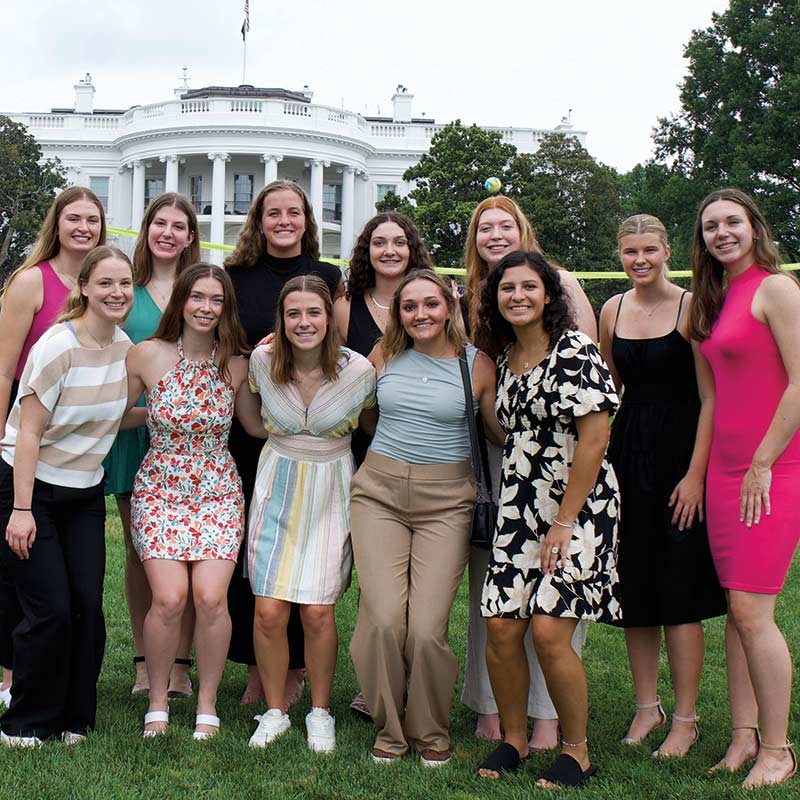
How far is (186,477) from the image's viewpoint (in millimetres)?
4953

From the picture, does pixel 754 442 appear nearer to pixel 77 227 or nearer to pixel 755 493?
pixel 755 493

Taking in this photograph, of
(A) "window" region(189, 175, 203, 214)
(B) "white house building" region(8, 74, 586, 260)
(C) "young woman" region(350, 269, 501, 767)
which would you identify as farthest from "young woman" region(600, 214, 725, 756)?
(A) "window" region(189, 175, 203, 214)

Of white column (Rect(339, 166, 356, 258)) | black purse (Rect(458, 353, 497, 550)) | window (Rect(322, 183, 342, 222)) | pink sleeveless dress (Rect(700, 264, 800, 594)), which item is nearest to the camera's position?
pink sleeveless dress (Rect(700, 264, 800, 594))

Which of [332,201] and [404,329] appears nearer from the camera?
[404,329]

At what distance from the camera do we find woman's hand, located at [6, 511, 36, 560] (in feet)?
14.7

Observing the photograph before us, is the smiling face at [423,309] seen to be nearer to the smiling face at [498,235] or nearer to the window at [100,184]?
the smiling face at [498,235]

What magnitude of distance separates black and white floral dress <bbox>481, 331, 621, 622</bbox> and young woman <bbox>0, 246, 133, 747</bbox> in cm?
190

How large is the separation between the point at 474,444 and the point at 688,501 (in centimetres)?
104

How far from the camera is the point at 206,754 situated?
4.68 m

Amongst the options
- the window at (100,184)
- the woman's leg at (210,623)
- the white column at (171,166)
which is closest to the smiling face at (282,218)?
the woman's leg at (210,623)

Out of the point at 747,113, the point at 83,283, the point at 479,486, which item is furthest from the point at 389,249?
the point at 747,113

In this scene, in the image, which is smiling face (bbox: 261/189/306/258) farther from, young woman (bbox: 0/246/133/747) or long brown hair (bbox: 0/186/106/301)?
young woman (bbox: 0/246/133/747)

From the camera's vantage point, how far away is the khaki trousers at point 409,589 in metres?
4.62

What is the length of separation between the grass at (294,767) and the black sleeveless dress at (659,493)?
2.45 ft
